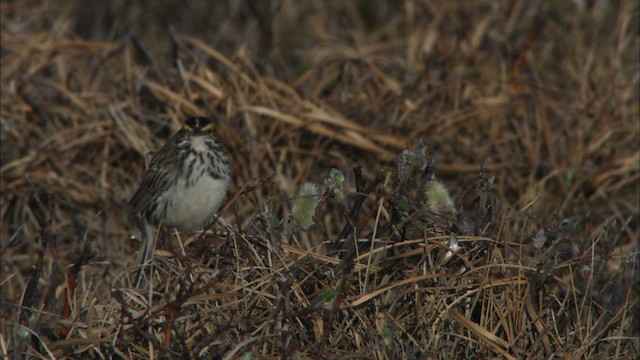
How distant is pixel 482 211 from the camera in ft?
13.2

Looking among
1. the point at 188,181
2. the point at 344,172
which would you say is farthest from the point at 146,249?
the point at 344,172

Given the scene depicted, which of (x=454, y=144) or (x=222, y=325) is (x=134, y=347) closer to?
(x=222, y=325)

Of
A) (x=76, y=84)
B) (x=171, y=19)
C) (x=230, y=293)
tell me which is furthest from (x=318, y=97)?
(x=230, y=293)

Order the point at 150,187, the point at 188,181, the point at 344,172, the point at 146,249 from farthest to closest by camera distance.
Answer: the point at 344,172
the point at 150,187
the point at 188,181
the point at 146,249

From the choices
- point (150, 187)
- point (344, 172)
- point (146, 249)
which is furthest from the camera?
point (344, 172)

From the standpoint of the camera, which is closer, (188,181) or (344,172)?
(188,181)

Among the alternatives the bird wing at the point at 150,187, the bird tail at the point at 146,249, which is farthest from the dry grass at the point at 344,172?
the bird wing at the point at 150,187

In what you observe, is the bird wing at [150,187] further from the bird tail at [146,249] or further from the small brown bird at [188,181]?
the bird tail at [146,249]

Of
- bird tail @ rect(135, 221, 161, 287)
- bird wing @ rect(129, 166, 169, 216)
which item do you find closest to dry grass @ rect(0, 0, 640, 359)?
bird tail @ rect(135, 221, 161, 287)

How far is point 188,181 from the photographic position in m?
4.98

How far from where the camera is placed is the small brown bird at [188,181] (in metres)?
4.94

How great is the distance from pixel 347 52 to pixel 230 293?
159 inches

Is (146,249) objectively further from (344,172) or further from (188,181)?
(344,172)

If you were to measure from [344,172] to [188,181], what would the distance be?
1.39 m
